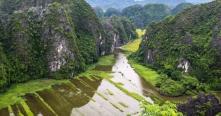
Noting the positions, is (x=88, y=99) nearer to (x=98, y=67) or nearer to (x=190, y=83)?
(x=190, y=83)

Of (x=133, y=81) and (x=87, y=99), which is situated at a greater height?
(x=87, y=99)

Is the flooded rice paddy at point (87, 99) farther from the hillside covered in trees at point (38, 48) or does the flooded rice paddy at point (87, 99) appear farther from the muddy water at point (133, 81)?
the hillside covered in trees at point (38, 48)

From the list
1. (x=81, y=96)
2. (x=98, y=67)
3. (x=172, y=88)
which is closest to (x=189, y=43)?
(x=172, y=88)

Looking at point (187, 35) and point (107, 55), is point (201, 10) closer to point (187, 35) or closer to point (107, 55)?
point (187, 35)

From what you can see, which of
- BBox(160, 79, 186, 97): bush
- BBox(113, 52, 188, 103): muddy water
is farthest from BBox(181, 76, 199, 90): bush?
BBox(113, 52, 188, 103): muddy water

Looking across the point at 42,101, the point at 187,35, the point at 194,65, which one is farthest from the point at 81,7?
the point at 42,101

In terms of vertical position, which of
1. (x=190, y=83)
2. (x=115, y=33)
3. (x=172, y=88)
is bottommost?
(x=115, y=33)

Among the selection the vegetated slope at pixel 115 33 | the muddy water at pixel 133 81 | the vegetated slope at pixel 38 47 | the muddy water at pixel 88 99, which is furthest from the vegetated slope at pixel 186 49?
the vegetated slope at pixel 115 33
